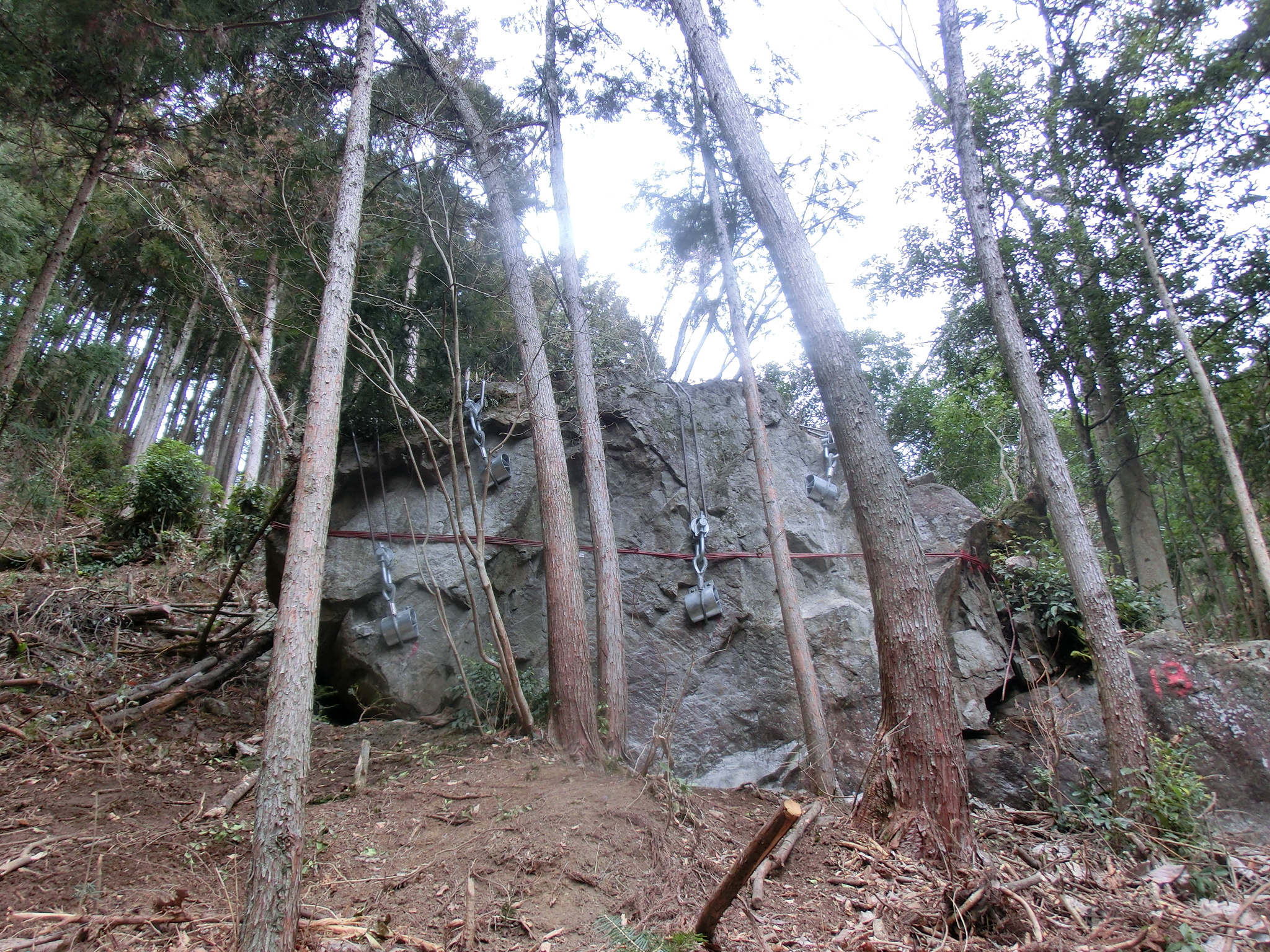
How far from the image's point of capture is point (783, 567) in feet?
19.9

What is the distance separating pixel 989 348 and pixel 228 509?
1179cm

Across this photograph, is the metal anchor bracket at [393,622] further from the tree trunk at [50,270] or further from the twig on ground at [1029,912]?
the twig on ground at [1029,912]

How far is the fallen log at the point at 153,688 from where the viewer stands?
16.8ft

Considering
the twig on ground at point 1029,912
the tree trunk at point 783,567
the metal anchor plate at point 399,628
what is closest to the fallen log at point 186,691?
the metal anchor plate at point 399,628

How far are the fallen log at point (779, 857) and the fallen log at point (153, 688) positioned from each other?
5109mm

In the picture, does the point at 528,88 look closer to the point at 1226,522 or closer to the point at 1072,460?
the point at 1226,522

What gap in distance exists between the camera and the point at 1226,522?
449 inches

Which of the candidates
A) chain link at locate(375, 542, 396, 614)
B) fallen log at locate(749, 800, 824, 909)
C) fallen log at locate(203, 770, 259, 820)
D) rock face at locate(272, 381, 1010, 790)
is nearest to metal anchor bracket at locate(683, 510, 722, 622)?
rock face at locate(272, 381, 1010, 790)

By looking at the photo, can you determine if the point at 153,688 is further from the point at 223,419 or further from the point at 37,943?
the point at 223,419

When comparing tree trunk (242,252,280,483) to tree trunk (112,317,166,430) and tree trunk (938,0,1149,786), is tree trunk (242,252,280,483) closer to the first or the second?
tree trunk (112,317,166,430)

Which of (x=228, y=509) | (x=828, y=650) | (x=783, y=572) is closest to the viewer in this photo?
(x=783, y=572)

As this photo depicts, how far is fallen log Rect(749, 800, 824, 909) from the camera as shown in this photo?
2.92 meters

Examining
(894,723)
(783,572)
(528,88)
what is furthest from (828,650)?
(528,88)

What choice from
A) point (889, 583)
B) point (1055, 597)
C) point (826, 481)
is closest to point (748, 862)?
point (889, 583)
